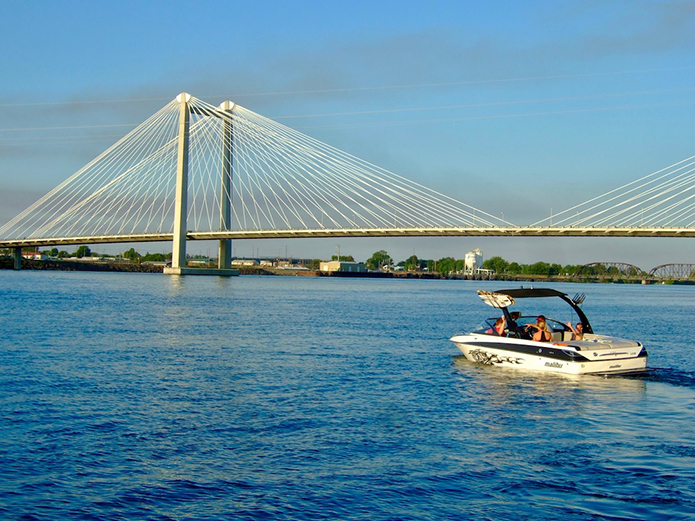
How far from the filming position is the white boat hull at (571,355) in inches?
818

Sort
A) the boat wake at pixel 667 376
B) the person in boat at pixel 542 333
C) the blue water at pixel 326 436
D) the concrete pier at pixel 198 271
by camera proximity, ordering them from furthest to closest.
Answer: the concrete pier at pixel 198 271 < the person in boat at pixel 542 333 < the boat wake at pixel 667 376 < the blue water at pixel 326 436

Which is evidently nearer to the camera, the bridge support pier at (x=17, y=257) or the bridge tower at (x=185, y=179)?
the bridge tower at (x=185, y=179)

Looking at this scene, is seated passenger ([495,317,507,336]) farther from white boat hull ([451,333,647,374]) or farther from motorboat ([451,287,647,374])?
white boat hull ([451,333,647,374])

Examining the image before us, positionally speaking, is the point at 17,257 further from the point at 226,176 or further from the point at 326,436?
the point at 326,436

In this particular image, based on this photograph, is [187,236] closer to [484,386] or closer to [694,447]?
[484,386]

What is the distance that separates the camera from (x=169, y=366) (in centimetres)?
2148

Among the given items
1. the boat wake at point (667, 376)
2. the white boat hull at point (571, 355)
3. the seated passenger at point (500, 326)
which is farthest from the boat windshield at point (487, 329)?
the boat wake at point (667, 376)

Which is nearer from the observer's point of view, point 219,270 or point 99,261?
point 219,270

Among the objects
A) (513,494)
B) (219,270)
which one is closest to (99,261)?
(219,270)

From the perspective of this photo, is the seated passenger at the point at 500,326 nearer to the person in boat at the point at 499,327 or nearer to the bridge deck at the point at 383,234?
the person in boat at the point at 499,327

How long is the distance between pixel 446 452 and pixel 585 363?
9408 mm

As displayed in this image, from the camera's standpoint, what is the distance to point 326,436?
13344 mm

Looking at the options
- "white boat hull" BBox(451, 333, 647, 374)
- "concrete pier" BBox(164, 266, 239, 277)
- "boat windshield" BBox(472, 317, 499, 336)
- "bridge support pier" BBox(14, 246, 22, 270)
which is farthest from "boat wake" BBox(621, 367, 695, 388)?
"bridge support pier" BBox(14, 246, 22, 270)

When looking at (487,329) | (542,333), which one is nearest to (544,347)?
(542,333)
